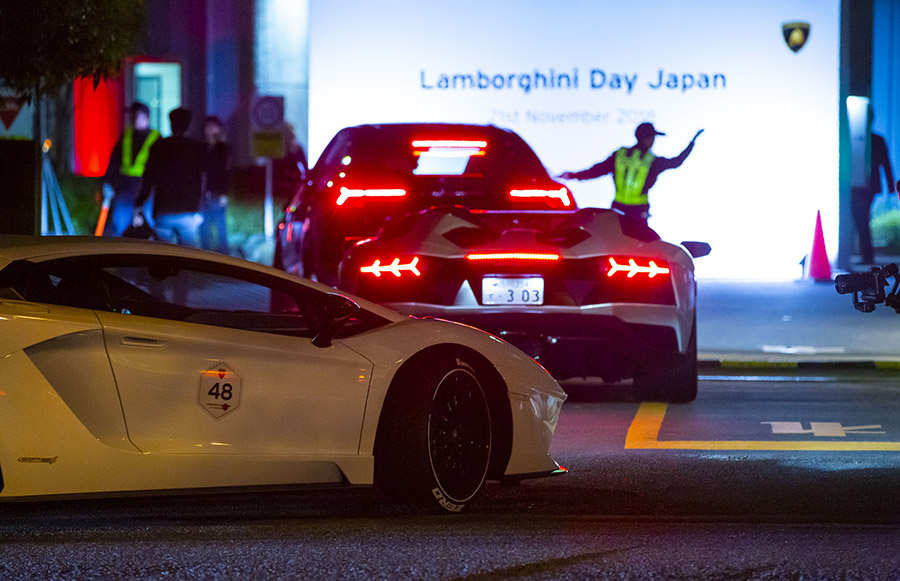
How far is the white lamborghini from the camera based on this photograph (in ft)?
17.3

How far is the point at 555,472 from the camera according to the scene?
6488 mm

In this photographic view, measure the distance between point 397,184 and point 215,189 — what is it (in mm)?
7066

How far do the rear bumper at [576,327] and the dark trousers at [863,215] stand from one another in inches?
513

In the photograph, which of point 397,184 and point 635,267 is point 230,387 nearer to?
point 635,267

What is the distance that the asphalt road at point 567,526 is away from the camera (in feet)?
16.0

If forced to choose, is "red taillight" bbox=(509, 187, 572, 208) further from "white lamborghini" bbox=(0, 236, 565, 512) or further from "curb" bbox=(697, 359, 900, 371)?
"white lamborghini" bbox=(0, 236, 565, 512)

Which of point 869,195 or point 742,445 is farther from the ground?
point 869,195

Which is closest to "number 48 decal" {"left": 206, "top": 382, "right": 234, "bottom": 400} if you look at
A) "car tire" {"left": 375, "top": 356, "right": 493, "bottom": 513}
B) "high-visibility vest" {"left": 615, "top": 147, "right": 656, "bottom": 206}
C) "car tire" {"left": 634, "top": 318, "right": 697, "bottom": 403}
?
"car tire" {"left": 375, "top": 356, "right": 493, "bottom": 513}

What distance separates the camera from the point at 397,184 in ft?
37.4

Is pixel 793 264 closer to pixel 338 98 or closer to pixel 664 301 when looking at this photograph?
pixel 338 98

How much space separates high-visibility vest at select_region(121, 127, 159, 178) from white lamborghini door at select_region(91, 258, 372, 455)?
1197 cm

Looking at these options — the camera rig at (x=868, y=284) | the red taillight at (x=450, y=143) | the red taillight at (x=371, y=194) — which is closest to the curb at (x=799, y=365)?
the red taillight at (x=450, y=143)

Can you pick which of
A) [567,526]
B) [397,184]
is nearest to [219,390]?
[567,526]

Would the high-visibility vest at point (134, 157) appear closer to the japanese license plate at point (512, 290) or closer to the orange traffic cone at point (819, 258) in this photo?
the orange traffic cone at point (819, 258)
